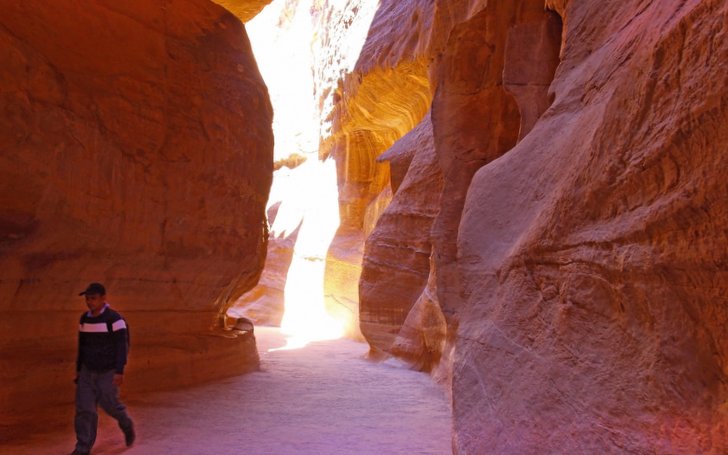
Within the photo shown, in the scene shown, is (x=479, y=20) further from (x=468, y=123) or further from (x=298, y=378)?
(x=298, y=378)

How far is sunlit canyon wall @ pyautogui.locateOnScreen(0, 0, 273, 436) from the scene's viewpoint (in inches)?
173

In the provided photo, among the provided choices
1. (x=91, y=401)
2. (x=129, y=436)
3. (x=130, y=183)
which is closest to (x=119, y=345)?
(x=91, y=401)

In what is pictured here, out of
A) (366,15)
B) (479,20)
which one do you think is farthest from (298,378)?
(366,15)

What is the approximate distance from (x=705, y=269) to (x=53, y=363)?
487cm

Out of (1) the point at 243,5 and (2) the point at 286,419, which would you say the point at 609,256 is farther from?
(1) the point at 243,5

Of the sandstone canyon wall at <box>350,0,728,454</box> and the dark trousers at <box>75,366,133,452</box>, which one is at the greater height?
the sandstone canyon wall at <box>350,0,728,454</box>

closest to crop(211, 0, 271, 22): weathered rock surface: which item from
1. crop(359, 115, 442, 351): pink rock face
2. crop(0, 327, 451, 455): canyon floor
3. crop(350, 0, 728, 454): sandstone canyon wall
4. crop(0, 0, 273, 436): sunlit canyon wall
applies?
crop(0, 0, 273, 436): sunlit canyon wall

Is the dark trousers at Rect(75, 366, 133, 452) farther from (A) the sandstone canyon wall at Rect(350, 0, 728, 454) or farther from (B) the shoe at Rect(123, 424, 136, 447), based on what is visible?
(A) the sandstone canyon wall at Rect(350, 0, 728, 454)

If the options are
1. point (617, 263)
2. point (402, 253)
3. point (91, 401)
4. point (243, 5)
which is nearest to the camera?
point (617, 263)

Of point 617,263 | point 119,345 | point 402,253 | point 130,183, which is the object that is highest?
→ point 130,183

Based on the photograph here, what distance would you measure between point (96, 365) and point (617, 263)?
329 cm

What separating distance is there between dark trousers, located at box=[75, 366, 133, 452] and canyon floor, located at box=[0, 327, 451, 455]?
215 millimetres

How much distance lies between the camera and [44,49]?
4.66 metres

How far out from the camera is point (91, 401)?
3.67 metres
